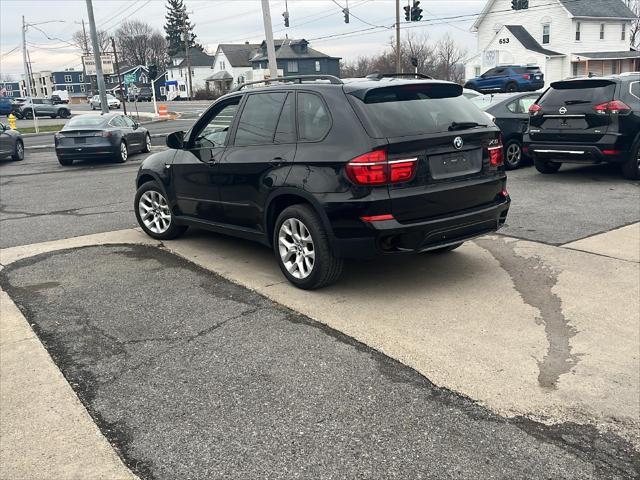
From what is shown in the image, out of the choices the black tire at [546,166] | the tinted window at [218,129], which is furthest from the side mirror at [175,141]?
the black tire at [546,166]

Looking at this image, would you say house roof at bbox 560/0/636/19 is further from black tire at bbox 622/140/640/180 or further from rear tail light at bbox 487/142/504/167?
rear tail light at bbox 487/142/504/167

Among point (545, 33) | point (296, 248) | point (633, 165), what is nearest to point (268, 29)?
point (633, 165)

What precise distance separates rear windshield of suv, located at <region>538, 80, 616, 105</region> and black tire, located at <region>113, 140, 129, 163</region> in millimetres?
11576

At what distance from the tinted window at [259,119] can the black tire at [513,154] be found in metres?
7.57

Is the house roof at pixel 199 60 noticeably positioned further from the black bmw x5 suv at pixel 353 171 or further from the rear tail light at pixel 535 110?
the black bmw x5 suv at pixel 353 171

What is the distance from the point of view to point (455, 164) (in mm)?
5113

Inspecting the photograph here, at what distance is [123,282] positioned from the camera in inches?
232

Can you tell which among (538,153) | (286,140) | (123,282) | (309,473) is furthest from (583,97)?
(309,473)

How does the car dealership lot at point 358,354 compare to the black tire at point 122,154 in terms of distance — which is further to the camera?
the black tire at point 122,154

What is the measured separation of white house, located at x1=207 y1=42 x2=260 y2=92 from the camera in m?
97.2

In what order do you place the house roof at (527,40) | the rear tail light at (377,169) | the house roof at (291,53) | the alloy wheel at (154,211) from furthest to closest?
1. the house roof at (291,53)
2. the house roof at (527,40)
3. the alloy wheel at (154,211)
4. the rear tail light at (377,169)

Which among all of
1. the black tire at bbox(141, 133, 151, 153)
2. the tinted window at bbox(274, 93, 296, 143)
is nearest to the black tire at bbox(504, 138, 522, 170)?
the tinted window at bbox(274, 93, 296, 143)

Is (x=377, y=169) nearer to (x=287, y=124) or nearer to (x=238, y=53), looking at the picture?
(x=287, y=124)

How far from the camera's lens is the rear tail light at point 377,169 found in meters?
4.75
